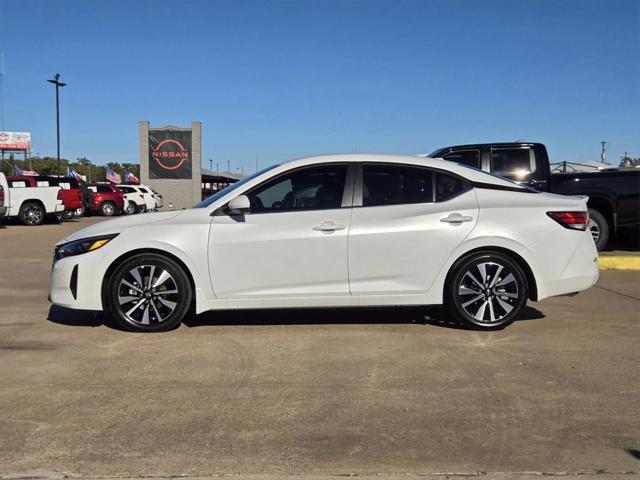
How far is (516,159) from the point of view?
1138 centimetres

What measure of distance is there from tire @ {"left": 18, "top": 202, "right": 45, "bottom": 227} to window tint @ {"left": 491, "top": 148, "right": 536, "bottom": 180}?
16460 mm

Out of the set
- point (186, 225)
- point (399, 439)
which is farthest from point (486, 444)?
point (186, 225)

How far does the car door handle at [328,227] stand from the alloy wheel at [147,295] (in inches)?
55.7

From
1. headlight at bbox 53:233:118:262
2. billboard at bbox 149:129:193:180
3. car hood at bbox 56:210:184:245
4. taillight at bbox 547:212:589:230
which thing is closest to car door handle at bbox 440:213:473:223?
taillight at bbox 547:212:589:230

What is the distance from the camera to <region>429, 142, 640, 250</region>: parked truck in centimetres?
1110

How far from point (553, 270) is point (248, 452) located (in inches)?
145

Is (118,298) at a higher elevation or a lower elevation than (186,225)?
lower

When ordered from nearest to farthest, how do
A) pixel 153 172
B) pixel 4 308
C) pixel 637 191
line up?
pixel 4 308 → pixel 637 191 → pixel 153 172

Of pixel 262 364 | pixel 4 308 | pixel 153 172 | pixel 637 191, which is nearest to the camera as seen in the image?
pixel 262 364

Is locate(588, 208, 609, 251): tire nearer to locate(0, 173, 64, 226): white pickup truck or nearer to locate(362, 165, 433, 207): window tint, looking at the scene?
locate(362, 165, 433, 207): window tint

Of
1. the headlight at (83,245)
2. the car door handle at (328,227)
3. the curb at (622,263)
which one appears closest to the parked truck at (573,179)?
the curb at (622,263)

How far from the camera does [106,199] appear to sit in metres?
28.8

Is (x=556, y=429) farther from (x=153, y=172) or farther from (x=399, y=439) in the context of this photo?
(x=153, y=172)

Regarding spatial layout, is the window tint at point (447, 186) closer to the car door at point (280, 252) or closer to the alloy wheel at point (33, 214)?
the car door at point (280, 252)
